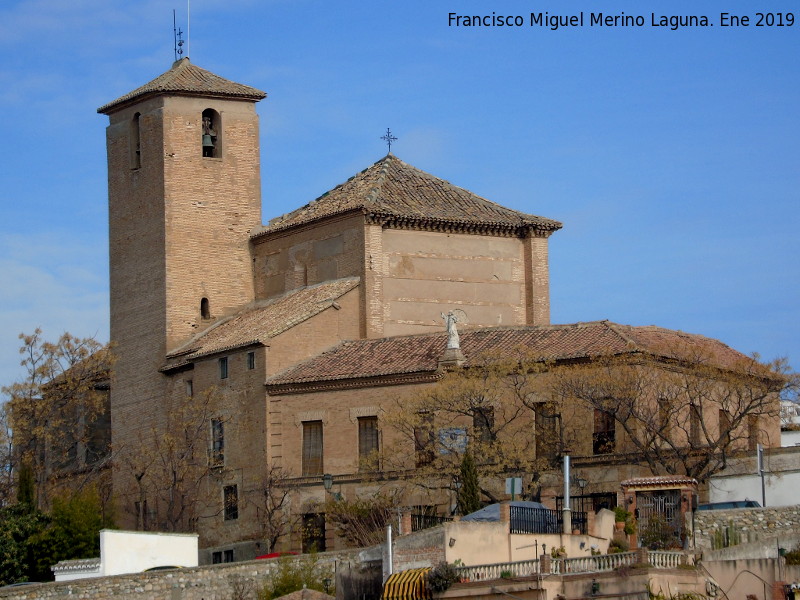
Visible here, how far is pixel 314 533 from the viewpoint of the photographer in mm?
56125

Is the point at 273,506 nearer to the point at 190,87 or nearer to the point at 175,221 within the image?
the point at 175,221

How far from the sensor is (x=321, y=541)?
5606 cm

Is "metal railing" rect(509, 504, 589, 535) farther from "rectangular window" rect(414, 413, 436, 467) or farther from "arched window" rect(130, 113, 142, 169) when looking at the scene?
"arched window" rect(130, 113, 142, 169)

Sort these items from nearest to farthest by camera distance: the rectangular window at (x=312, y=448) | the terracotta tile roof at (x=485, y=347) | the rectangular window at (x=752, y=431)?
the terracotta tile roof at (x=485, y=347) → the rectangular window at (x=752, y=431) → the rectangular window at (x=312, y=448)

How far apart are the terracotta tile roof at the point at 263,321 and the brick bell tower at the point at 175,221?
1.01 metres

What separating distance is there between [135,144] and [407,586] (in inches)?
1096

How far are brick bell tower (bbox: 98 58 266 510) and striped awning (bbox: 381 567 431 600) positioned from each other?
21.9m

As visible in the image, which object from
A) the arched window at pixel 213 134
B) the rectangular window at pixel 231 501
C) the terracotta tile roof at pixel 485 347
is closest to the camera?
the terracotta tile roof at pixel 485 347

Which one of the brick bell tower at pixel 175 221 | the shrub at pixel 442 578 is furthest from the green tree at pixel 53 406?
the shrub at pixel 442 578

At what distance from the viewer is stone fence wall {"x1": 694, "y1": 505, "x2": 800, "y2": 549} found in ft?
141

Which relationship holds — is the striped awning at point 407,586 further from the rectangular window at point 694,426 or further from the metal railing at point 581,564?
the rectangular window at point 694,426

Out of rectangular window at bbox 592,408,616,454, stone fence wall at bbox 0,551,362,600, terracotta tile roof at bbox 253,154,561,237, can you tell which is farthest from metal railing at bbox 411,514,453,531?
terracotta tile roof at bbox 253,154,561,237

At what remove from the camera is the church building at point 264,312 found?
2256 inches

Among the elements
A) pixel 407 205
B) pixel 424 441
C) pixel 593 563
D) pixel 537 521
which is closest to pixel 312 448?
pixel 424 441
